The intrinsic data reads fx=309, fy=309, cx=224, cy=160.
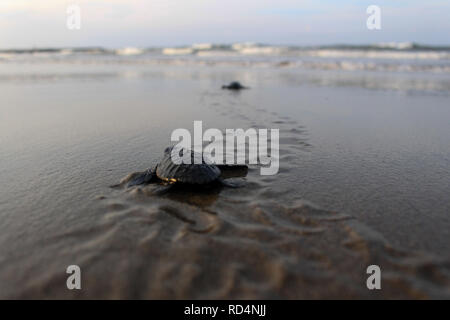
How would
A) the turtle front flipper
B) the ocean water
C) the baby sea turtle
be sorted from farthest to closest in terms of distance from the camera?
1. the turtle front flipper
2. the baby sea turtle
3. the ocean water

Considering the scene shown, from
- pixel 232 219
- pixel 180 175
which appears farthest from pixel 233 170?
pixel 232 219

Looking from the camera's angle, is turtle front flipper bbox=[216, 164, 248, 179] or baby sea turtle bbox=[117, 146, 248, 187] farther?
turtle front flipper bbox=[216, 164, 248, 179]

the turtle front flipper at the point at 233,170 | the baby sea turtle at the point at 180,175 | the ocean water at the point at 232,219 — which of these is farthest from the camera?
the turtle front flipper at the point at 233,170

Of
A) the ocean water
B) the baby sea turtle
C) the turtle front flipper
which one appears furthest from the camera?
the turtle front flipper

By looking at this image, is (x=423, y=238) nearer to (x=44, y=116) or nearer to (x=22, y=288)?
(x=22, y=288)

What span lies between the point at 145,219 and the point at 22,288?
1.00 meters

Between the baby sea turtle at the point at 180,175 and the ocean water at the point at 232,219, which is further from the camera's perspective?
the baby sea turtle at the point at 180,175

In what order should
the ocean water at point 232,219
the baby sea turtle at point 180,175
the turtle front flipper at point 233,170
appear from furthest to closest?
1. the turtle front flipper at point 233,170
2. the baby sea turtle at point 180,175
3. the ocean water at point 232,219

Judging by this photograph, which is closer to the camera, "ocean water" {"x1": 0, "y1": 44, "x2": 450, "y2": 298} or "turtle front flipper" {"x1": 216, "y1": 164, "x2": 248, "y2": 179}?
"ocean water" {"x1": 0, "y1": 44, "x2": 450, "y2": 298}

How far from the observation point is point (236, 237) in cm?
245

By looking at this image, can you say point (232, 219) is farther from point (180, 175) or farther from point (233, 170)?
point (233, 170)

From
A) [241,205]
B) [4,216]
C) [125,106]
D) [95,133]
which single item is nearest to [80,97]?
[125,106]

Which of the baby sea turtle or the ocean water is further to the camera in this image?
the baby sea turtle
